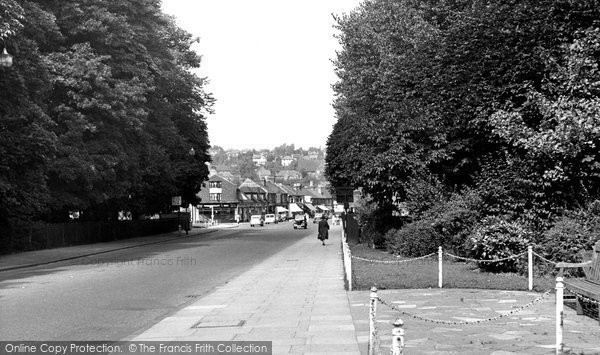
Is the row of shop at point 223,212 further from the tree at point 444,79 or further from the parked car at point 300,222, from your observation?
the tree at point 444,79

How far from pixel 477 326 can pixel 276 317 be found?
11.7ft

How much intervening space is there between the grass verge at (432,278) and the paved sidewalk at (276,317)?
1024 mm

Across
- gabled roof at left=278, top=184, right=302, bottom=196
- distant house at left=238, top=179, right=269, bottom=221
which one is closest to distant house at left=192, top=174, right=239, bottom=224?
distant house at left=238, top=179, right=269, bottom=221

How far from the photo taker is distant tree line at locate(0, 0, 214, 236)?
1126 inches

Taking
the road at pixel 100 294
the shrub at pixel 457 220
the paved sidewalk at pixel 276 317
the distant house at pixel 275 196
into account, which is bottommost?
the road at pixel 100 294

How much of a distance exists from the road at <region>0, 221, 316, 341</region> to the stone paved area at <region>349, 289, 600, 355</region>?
429 centimetres

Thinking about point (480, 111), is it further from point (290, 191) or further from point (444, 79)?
point (290, 191)

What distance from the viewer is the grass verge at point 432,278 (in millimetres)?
16109

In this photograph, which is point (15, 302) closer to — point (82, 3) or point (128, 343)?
point (128, 343)

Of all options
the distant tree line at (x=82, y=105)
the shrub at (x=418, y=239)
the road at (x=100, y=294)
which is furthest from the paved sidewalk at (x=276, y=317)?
the distant tree line at (x=82, y=105)

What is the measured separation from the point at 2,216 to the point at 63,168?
4.27 metres

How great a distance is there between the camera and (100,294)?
630 inches

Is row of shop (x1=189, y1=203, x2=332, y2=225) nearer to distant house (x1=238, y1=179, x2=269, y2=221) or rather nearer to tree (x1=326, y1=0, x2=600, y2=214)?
distant house (x1=238, y1=179, x2=269, y2=221)

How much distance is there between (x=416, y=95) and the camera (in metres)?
31.2
